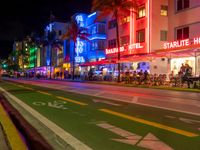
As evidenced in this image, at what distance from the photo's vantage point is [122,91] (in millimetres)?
27828

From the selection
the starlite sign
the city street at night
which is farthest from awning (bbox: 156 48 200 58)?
the city street at night

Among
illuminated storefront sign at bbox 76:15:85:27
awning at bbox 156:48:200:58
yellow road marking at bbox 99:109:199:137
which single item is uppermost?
illuminated storefront sign at bbox 76:15:85:27

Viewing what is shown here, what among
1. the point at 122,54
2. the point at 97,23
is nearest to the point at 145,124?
the point at 122,54

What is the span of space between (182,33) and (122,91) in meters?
19.9

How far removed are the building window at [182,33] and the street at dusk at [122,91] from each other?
13cm

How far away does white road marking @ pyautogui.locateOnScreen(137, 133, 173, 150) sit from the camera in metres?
7.89

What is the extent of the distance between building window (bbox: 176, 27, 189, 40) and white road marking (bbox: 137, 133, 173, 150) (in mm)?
36191

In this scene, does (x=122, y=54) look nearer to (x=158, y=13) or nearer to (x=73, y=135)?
(x=158, y=13)

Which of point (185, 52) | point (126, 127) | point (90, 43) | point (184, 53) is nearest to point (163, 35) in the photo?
point (185, 52)

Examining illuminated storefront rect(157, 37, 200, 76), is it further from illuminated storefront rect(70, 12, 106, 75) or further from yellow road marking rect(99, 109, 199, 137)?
illuminated storefront rect(70, 12, 106, 75)

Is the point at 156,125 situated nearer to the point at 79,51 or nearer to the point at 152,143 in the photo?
the point at 152,143

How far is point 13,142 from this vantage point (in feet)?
27.8

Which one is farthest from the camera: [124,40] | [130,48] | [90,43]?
[90,43]

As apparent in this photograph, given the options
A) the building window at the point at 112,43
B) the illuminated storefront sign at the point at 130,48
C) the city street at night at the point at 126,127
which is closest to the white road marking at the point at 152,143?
the city street at night at the point at 126,127
